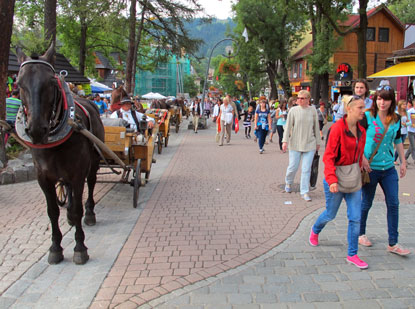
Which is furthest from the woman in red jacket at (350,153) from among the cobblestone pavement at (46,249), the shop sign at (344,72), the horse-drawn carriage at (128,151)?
the shop sign at (344,72)

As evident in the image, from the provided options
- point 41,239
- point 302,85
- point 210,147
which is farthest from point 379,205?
point 302,85

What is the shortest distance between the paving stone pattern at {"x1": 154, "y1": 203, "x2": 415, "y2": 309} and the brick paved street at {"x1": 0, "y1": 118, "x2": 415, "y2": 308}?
0.04 feet

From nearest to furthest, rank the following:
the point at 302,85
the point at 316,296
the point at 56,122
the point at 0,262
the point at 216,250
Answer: the point at 316,296 < the point at 56,122 < the point at 0,262 < the point at 216,250 < the point at 302,85

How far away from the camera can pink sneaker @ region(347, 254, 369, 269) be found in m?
4.17

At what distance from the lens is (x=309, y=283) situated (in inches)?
152

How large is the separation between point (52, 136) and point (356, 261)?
3.42 metres

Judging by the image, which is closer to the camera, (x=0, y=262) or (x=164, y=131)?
(x=0, y=262)

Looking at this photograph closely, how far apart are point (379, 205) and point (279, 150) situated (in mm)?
7699

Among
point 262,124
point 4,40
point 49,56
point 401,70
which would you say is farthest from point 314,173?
point 401,70

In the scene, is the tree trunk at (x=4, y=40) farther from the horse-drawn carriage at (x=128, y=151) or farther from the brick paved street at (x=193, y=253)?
the horse-drawn carriage at (x=128, y=151)

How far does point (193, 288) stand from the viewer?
378cm

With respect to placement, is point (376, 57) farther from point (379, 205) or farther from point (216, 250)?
→ point (216, 250)

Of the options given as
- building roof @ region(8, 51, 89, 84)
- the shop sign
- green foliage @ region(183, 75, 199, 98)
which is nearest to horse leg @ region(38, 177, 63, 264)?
building roof @ region(8, 51, 89, 84)

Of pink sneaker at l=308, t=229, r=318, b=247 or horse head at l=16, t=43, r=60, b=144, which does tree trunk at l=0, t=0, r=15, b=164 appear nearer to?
horse head at l=16, t=43, r=60, b=144
